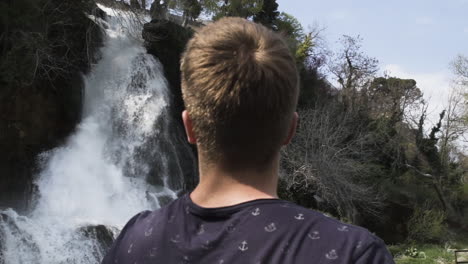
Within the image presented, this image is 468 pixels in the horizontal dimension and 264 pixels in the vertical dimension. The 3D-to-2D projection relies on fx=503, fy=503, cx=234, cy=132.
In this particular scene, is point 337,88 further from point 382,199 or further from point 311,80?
point 382,199

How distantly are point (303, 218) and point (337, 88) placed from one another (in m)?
32.0

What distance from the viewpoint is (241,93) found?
1193 mm

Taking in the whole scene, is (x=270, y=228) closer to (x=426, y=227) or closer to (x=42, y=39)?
(x=42, y=39)

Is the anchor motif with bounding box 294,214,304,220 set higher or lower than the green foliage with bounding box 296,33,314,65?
lower

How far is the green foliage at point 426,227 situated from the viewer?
2209cm

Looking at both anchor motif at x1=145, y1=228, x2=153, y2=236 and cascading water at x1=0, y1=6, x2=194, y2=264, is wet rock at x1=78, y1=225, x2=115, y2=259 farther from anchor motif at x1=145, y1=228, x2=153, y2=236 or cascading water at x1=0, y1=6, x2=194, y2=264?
anchor motif at x1=145, y1=228, x2=153, y2=236

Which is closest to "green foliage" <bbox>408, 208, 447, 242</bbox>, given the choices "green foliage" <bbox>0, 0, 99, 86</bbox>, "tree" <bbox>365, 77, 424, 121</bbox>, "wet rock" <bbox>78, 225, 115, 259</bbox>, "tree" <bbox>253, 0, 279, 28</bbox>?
"tree" <bbox>365, 77, 424, 121</bbox>

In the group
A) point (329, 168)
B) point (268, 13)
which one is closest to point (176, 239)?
point (329, 168)

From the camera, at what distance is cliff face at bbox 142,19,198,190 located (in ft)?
62.2

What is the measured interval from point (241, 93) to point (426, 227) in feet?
75.3

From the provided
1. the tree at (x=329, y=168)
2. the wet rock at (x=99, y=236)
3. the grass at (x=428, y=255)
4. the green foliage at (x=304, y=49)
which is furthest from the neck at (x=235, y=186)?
the green foliage at (x=304, y=49)

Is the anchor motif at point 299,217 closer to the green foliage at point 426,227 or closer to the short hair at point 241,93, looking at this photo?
the short hair at point 241,93

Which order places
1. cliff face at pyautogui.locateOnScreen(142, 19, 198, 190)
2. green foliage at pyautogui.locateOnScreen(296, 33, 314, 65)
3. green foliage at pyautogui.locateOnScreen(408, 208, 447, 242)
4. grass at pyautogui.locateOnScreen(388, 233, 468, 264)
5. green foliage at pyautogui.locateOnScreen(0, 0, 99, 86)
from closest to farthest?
1. green foliage at pyautogui.locateOnScreen(0, 0, 99, 86)
2. grass at pyautogui.locateOnScreen(388, 233, 468, 264)
3. cliff face at pyautogui.locateOnScreen(142, 19, 198, 190)
4. green foliage at pyautogui.locateOnScreen(408, 208, 447, 242)
5. green foliage at pyautogui.locateOnScreen(296, 33, 314, 65)

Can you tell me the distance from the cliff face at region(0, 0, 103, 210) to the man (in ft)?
44.7
